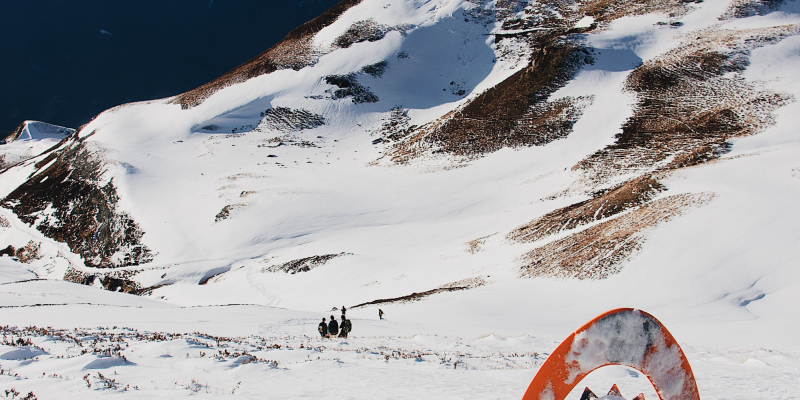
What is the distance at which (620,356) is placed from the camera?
2.70 meters

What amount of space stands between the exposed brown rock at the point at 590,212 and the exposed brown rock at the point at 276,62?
186 feet

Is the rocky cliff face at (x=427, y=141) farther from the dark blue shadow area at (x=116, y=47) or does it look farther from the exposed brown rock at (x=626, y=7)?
the dark blue shadow area at (x=116, y=47)

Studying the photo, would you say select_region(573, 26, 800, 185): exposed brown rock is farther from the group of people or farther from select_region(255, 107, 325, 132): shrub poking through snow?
select_region(255, 107, 325, 132): shrub poking through snow

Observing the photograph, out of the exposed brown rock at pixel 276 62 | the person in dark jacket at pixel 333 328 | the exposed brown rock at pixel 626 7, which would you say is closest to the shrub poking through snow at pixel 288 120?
the exposed brown rock at pixel 276 62

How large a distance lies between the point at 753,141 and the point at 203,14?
7405 inches

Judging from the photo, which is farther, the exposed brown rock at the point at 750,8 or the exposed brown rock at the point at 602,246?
the exposed brown rock at the point at 750,8

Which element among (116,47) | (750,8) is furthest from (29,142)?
(750,8)

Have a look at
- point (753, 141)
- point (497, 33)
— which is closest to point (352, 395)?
point (753, 141)

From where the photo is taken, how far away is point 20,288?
2689 cm

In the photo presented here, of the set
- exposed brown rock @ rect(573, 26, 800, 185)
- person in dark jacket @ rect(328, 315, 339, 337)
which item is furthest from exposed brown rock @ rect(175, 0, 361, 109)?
person in dark jacket @ rect(328, 315, 339, 337)

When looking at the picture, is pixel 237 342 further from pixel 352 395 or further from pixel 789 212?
pixel 789 212

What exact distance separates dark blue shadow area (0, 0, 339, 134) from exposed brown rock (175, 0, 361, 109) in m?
84.2

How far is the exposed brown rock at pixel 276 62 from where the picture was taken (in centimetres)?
7444

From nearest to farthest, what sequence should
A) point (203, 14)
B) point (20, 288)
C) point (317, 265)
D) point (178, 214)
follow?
point (20, 288) → point (317, 265) → point (178, 214) → point (203, 14)
